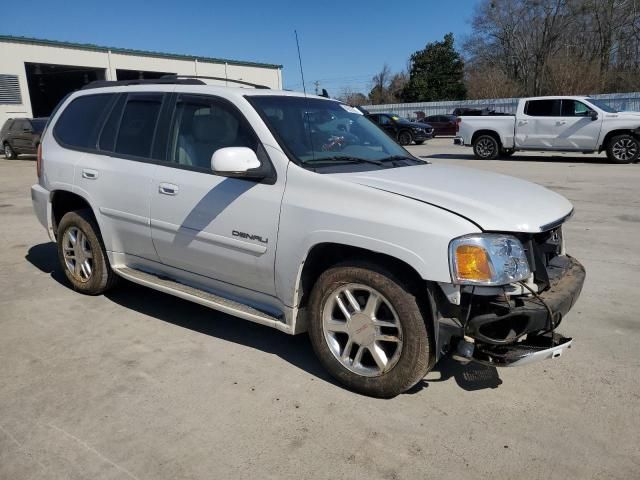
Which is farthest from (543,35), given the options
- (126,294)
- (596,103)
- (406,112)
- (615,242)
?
(126,294)

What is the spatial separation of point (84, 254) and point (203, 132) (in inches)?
73.2

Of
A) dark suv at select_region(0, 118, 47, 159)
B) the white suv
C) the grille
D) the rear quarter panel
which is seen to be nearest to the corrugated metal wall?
the rear quarter panel

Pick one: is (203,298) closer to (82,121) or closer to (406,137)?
(82,121)

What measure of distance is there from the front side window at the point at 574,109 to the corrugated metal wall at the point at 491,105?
56.9ft

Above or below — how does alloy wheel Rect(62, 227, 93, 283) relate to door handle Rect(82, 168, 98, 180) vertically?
below

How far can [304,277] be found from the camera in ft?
11.2

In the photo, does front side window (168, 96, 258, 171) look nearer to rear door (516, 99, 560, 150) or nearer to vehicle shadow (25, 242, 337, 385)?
vehicle shadow (25, 242, 337, 385)

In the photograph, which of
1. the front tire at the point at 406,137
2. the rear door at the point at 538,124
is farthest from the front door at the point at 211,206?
the front tire at the point at 406,137

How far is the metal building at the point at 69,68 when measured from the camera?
89.0ft

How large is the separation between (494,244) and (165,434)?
6.62 feet

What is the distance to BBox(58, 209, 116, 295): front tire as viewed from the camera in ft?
15.7

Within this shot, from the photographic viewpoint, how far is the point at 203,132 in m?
3.98

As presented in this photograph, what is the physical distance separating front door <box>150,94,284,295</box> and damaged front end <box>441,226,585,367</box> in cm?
125

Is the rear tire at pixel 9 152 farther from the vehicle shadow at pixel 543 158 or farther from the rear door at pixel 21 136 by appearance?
the vehicle shadow at pixel 543 158
